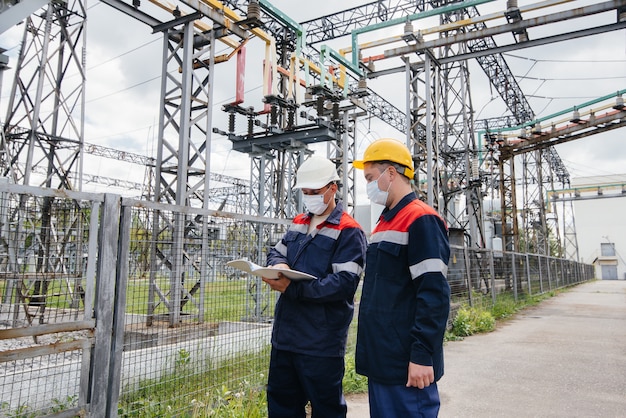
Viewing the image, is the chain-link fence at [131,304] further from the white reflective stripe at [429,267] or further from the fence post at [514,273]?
the fence post at [514,273]

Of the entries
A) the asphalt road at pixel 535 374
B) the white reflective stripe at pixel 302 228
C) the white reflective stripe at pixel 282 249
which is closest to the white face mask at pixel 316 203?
the white reflective stripe at pixel 302 228

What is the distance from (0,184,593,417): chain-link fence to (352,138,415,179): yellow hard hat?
1729mm

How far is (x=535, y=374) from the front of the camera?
18.4 feet

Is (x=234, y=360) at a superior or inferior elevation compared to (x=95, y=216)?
inferior

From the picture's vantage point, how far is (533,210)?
1216 inches

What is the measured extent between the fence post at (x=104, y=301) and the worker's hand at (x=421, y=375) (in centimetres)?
207

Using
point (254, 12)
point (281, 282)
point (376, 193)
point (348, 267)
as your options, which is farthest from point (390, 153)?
point (254, 12)

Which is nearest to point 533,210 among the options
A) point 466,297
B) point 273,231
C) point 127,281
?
point 466,297

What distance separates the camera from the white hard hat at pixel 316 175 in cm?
291

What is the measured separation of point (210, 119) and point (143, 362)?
21.1 ft

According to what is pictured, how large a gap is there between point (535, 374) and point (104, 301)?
5.31 m

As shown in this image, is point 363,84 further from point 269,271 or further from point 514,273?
point 269,271

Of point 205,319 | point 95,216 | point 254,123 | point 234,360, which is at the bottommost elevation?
point 234,360

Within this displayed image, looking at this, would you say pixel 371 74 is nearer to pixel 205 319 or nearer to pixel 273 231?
pixel 273 231
